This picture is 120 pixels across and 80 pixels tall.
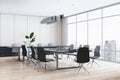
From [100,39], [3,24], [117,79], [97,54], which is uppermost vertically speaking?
[3,24]

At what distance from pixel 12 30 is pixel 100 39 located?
20.1 ft

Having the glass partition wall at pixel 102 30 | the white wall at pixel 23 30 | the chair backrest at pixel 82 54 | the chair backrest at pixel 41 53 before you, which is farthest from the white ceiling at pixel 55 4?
the chair backrest at pixel 82 54

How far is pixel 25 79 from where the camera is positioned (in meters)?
4.54

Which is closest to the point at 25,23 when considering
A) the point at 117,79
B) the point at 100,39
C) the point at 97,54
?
the point at 100,39

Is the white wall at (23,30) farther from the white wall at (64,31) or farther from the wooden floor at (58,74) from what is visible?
the wooden floor at (58,74)

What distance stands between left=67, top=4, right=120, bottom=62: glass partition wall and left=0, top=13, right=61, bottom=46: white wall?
2172 millimetres

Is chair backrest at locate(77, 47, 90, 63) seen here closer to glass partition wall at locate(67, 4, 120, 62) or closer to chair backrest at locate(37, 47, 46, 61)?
chair backrest at locate(37, 47, 46, 61)

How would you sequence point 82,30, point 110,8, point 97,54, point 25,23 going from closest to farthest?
point 97,54 < point 110,8 < point 82,30 < point 25,23

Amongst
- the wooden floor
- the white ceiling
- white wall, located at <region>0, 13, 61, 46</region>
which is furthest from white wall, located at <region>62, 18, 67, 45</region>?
the wooden floor

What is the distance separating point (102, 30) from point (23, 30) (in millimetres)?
5719

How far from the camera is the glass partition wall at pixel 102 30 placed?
8.34m

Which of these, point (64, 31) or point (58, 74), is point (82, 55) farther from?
point (64, 31)

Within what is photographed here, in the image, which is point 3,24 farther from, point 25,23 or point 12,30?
point 25,23

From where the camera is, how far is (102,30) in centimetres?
900
